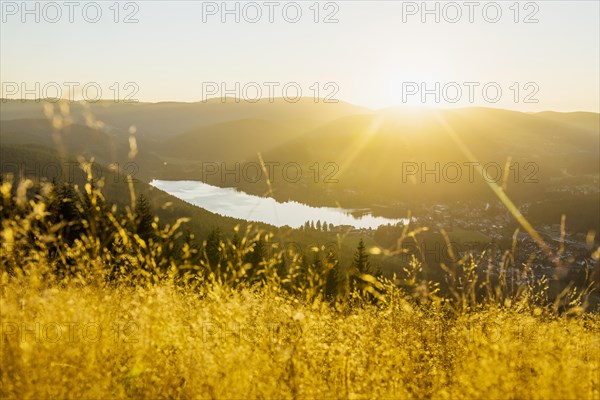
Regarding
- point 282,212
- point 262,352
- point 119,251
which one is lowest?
point 282,212

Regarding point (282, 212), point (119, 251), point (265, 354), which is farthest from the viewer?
point (282, 212)

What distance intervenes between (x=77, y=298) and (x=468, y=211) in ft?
677

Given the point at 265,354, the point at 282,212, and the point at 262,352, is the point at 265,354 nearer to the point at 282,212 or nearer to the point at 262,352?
the point at 262,352

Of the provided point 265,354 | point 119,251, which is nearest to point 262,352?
point 265,354

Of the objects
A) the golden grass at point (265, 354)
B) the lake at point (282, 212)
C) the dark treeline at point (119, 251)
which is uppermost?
the dark treeline at point (119, 251)

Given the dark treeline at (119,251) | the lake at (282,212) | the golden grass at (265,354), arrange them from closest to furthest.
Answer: the golden grass at (265,354)
the dark treeline at (119,251)
the lake at (282,212)

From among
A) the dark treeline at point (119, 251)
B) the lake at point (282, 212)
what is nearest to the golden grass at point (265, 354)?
the dark treeline at point (119, 251)

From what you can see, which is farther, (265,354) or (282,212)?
(282,212)

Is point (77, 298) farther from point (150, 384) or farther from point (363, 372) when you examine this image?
point (363, 372)

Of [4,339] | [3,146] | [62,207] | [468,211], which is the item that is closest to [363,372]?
[4,339]

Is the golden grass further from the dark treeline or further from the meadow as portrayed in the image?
the dark treeline

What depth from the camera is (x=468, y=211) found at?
195 meters

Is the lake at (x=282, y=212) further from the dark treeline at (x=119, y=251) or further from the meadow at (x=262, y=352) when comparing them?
the meadow at (x=262, y=352)

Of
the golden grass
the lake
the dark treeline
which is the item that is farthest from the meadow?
the lake
